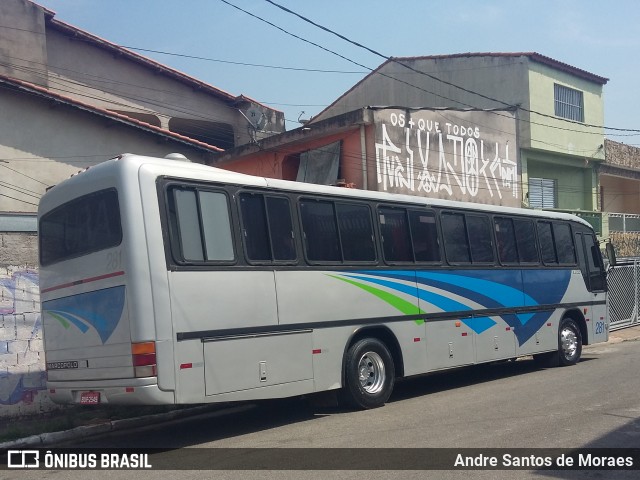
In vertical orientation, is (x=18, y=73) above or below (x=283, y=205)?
above

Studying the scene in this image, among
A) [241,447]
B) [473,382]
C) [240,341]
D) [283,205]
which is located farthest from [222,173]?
[473,382]

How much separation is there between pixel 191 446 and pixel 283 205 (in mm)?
3372

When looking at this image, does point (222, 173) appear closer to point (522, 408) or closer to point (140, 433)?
point (140, 433)

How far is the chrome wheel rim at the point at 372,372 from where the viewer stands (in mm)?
10781

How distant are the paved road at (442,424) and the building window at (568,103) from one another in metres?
17.9

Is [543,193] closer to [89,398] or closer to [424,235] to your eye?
[424,235]

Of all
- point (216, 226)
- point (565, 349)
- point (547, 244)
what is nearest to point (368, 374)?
point (216, 226)

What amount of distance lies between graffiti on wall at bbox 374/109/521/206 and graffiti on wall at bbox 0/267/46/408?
1086 centimetres

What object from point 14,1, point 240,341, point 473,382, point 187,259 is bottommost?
point 473,382

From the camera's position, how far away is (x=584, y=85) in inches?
1212

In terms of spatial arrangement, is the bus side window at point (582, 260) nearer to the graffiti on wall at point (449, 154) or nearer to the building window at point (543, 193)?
the graffiti on wall at point (449, 154)

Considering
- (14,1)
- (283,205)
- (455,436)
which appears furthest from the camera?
(14,1)

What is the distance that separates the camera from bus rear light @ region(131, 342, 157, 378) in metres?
8.01

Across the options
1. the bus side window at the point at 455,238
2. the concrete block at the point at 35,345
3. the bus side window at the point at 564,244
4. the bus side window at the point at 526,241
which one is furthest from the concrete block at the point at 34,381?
the bus side window at the point at 564,244
